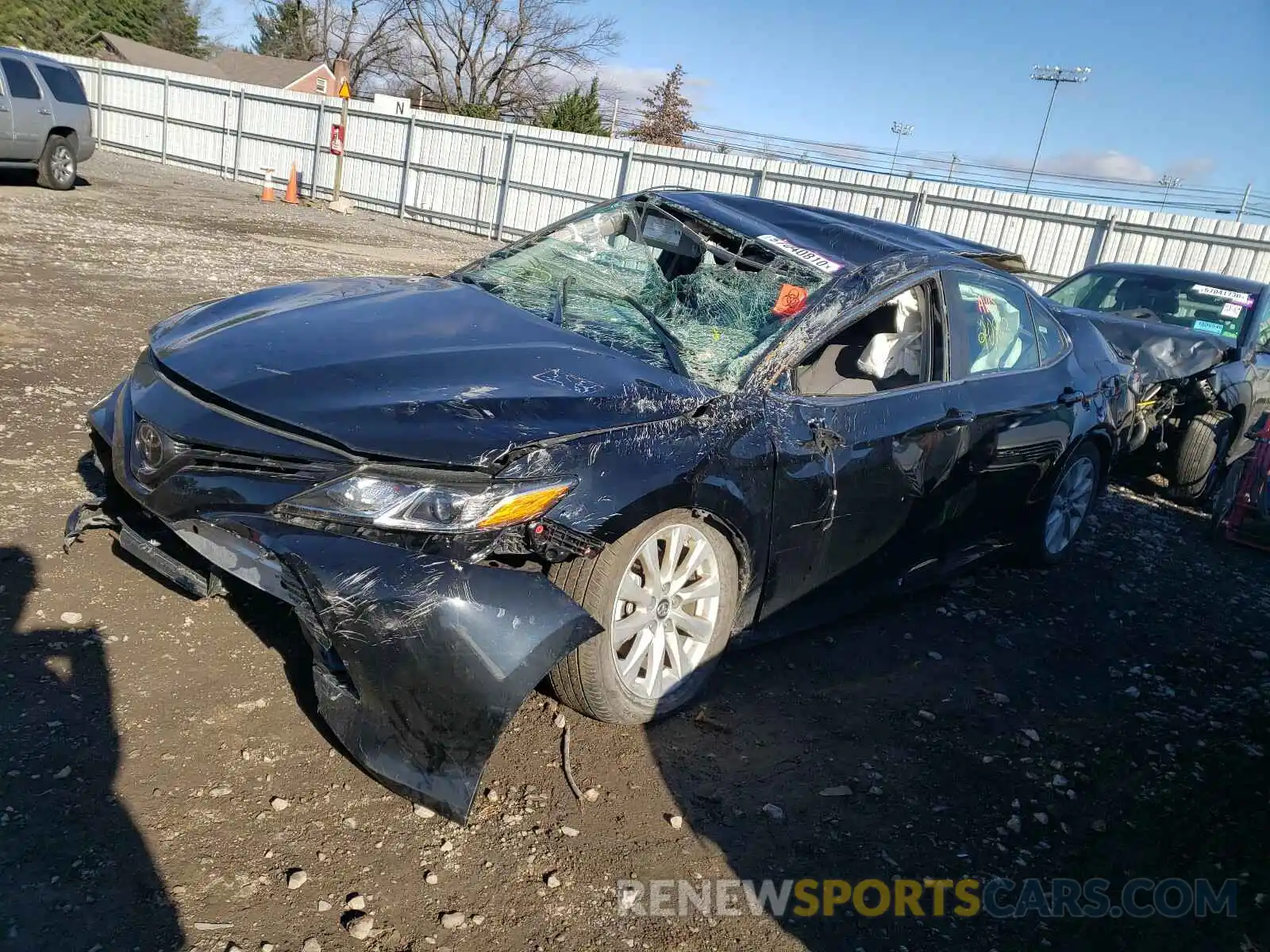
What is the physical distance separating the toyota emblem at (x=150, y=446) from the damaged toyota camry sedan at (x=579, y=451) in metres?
0.01

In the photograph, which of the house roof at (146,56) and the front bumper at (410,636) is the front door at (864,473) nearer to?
the front bumper at (410,636)

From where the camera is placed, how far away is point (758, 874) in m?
2.58

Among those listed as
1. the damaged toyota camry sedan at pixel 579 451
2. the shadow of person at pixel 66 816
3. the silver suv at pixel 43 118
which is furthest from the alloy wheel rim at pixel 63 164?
the shadow of person at pixel 66 816

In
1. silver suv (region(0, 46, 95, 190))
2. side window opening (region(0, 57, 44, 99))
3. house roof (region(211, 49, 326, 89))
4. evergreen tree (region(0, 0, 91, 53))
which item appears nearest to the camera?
side window opening (region(0, 57, 44, 99))

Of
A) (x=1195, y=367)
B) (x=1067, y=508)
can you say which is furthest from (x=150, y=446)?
(x=1195, y=367)

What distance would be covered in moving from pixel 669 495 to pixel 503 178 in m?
18.0

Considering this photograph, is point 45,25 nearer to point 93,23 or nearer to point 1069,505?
point 93,23

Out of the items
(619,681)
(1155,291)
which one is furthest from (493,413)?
(1155,291)

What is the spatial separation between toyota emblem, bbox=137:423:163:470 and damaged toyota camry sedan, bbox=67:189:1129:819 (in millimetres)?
12

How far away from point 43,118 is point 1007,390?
14700mm

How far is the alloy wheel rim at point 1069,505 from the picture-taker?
506 centimetres

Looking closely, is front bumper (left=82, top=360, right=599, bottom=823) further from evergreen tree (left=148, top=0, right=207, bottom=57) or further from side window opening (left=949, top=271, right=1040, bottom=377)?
evergreen tree (left=148, top=0, right=207, bottom=57)

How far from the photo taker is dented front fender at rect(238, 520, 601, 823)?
2330mm

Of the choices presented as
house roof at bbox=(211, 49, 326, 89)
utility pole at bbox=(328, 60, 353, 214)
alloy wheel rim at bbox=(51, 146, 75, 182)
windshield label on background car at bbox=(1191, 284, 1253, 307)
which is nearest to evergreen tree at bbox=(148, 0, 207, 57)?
house roof at bbox=(211, 49, 326, 89)
